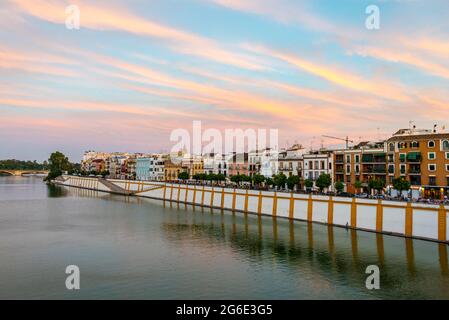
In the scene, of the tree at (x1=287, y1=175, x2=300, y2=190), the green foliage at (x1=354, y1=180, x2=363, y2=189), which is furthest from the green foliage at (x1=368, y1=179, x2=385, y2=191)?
the tree at (x1=287, y1=175, x2=300, y2=190)

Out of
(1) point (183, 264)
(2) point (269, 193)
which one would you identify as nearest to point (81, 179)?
(2) point (269, 193)

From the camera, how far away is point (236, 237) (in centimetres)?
5281

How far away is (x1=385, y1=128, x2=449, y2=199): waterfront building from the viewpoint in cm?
6588

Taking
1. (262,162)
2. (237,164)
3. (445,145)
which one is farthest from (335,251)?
(237,164)

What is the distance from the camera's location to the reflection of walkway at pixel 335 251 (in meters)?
32.7

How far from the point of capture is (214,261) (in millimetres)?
39688

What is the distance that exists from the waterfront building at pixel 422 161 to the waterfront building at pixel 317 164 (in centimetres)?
1374

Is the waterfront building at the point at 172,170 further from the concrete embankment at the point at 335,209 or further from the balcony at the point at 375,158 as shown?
the balcony at the point at 375,158

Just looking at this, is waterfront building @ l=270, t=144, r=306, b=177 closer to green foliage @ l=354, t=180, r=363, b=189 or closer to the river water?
green foliage @ l=354, t=180, r=363, b=189

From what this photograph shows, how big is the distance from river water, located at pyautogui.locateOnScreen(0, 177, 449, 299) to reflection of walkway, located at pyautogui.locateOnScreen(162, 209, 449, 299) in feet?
0.29

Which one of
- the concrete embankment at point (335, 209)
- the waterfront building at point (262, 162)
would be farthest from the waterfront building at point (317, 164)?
the concrete embankment at point (335, 209)
